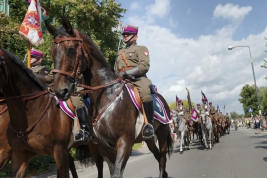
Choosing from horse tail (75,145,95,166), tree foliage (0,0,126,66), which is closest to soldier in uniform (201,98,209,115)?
tree foliage (0,0,126,66)

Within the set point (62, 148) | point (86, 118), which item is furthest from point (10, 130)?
point (86, 118)

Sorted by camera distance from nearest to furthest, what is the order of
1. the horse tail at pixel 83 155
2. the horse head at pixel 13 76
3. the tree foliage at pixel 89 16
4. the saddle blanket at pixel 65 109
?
1. the horse head at pixel 13 76
2. the saddle blanket at pixel 65 109
3. the horse tail at pixel 83 155
4. the tree foliage at pixel 89 16

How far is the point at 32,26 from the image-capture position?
29.1ft

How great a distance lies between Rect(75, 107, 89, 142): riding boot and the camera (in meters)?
5.33

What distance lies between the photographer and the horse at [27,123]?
4.90 meters

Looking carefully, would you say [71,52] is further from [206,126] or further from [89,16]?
[89,16]

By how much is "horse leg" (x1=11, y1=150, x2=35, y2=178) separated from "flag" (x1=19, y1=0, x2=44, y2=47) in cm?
439

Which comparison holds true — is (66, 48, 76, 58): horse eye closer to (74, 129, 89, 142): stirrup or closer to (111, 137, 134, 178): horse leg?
(111, 137, 134, 178): horse leg

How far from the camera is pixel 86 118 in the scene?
18.1 feet

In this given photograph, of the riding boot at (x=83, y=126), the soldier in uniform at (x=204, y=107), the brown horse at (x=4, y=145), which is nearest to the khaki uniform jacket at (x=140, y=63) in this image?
the riding boot at (x=83, y=126)

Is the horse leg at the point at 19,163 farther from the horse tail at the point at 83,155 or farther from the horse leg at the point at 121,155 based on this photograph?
the horse tail at the point at 83,155

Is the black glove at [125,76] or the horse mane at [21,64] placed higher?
the horse mane at [21,64]

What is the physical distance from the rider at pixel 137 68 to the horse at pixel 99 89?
0.21 meters

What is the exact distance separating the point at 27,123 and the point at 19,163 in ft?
2.22
